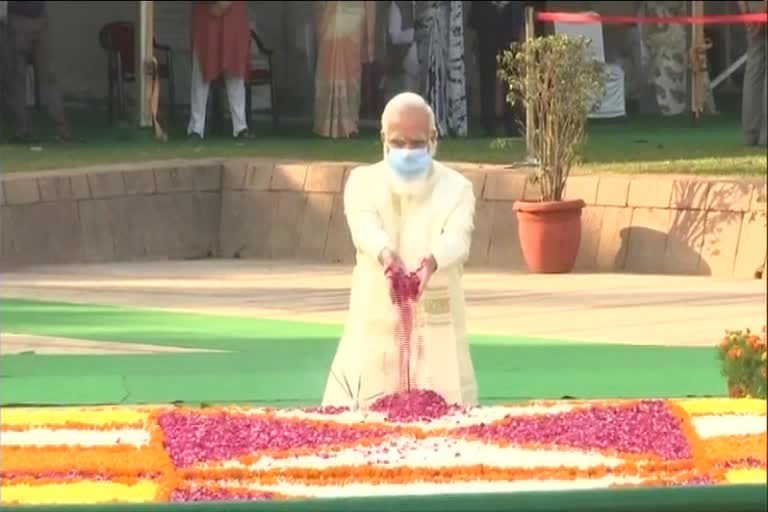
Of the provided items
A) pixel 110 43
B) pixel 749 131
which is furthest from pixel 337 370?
pixel 110 43

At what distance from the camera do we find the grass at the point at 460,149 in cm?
1451

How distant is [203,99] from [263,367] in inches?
346

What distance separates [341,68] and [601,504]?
13707mm

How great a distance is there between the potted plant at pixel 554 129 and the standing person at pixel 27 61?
18.2ft

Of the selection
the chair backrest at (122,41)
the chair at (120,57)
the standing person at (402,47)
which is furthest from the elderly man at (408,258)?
the chair backrest at (122,41)

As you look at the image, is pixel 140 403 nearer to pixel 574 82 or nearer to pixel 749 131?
pixel 574 82

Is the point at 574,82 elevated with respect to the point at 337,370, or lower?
elevated

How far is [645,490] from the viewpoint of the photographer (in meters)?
5.05

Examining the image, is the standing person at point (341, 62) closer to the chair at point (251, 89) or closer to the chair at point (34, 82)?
Result: the chair at point (251, 89)

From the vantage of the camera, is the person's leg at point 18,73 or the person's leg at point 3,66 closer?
the person's leg at point 18,73

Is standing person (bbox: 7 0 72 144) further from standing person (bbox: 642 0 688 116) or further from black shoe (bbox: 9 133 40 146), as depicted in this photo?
standing person (bbox: 642 0 688 116)

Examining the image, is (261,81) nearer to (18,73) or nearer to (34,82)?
(34,82)

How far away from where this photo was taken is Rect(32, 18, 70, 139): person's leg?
1789 cm

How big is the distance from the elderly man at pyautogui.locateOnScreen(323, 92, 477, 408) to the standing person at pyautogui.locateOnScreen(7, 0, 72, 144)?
10070 millimetres
